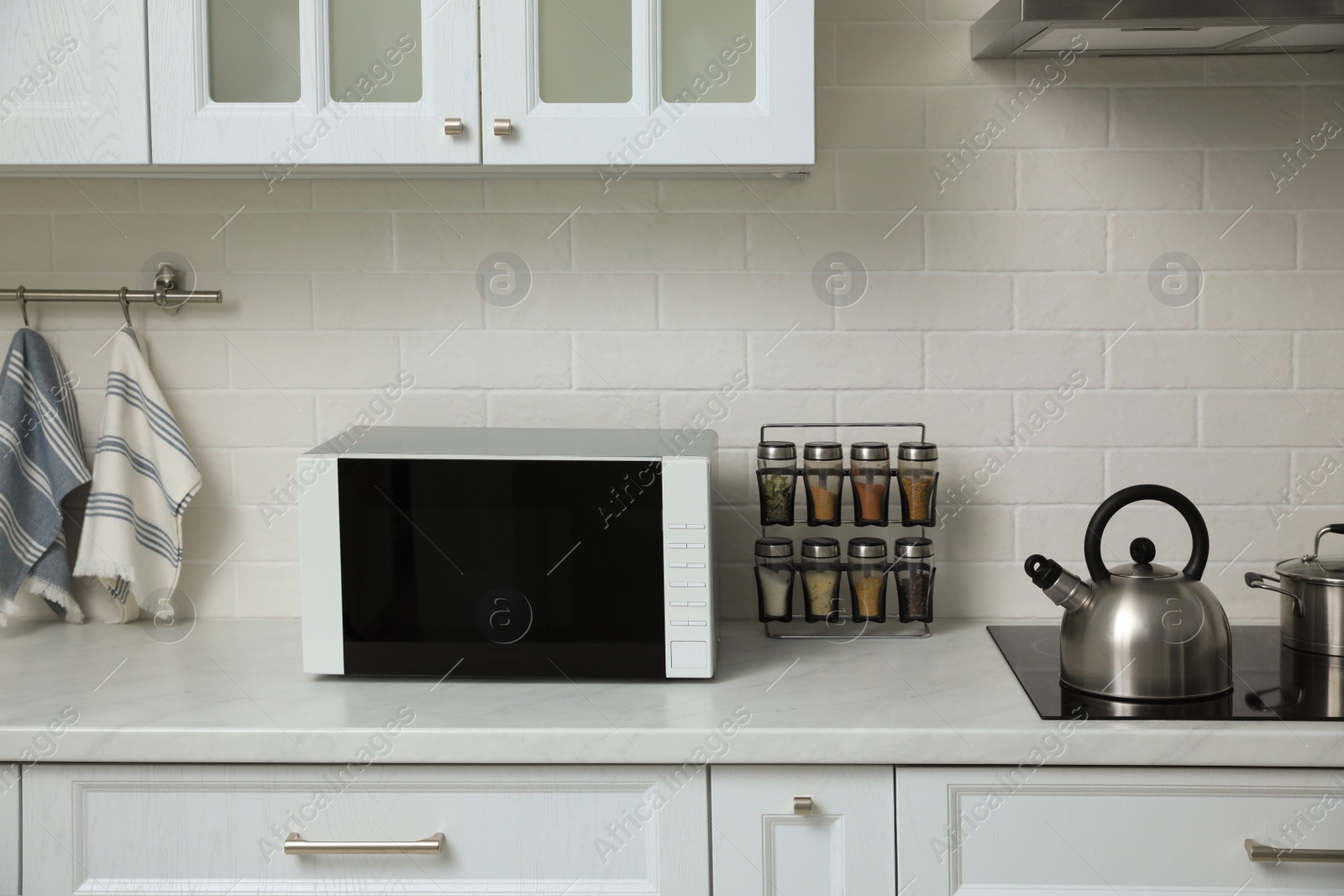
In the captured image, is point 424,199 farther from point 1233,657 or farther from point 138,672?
point 1233,657

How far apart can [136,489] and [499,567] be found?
0.69m

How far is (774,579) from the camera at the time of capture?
5.41 ft

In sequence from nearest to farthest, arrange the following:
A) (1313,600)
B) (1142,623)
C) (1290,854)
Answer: (1290,854) → (1142,623) → (1313,600)

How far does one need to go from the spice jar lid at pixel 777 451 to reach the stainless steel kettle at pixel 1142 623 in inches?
14.8

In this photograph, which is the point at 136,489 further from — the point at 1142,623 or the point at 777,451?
the point at 1142,623

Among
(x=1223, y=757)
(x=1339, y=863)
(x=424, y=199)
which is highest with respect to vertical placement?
(x=424, y=199)

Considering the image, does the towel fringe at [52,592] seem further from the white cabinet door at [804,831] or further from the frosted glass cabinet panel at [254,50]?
the white cabinet door at [804,831]

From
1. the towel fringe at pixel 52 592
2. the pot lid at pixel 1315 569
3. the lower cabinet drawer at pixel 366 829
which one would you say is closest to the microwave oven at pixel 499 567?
the lower cabinet drawer at pixel 366 829

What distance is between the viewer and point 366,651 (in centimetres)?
147

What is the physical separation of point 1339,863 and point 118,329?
1793mm

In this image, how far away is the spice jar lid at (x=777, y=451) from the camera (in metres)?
1.64

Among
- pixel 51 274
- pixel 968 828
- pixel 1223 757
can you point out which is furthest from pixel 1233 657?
pixel 51 274

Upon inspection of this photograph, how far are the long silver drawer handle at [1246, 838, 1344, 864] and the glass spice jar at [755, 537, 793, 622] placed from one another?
25.5 inches

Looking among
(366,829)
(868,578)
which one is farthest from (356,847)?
(868,578)
